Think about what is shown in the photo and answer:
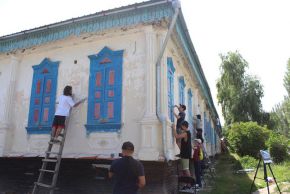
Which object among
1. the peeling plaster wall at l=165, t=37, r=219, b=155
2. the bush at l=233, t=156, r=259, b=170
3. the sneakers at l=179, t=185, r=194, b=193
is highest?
the peeling plaster wall at l=165, t=37, r=219, b=155

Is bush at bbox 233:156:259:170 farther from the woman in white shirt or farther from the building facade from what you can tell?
the woman in white shirt

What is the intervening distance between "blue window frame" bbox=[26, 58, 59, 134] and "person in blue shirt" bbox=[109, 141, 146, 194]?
417 cm

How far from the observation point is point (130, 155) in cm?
392

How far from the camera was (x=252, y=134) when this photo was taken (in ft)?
57.1

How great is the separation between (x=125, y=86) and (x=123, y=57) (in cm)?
81

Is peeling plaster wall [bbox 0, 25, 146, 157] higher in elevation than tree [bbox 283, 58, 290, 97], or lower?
lower

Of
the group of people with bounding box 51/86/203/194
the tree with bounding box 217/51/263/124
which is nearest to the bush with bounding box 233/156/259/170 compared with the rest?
the group of people with bounding box 51/86/203/194

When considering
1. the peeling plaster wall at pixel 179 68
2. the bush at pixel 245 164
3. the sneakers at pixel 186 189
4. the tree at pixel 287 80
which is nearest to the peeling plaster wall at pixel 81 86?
the peeling plaster wall at pixel 179 68

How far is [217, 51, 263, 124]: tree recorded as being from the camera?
27.1 m

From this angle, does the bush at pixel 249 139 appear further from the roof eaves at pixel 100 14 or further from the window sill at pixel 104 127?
the roof eaves at pixel 100 14

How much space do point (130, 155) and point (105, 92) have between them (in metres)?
3.15

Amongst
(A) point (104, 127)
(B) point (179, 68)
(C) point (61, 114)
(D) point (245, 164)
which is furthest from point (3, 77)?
(D) point (245, 164)

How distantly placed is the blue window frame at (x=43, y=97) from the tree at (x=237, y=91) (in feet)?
74.9

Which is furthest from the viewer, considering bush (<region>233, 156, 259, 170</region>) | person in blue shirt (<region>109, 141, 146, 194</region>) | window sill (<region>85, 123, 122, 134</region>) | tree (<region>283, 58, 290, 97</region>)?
tree (<region>283, 58, 290, 97</region>)
